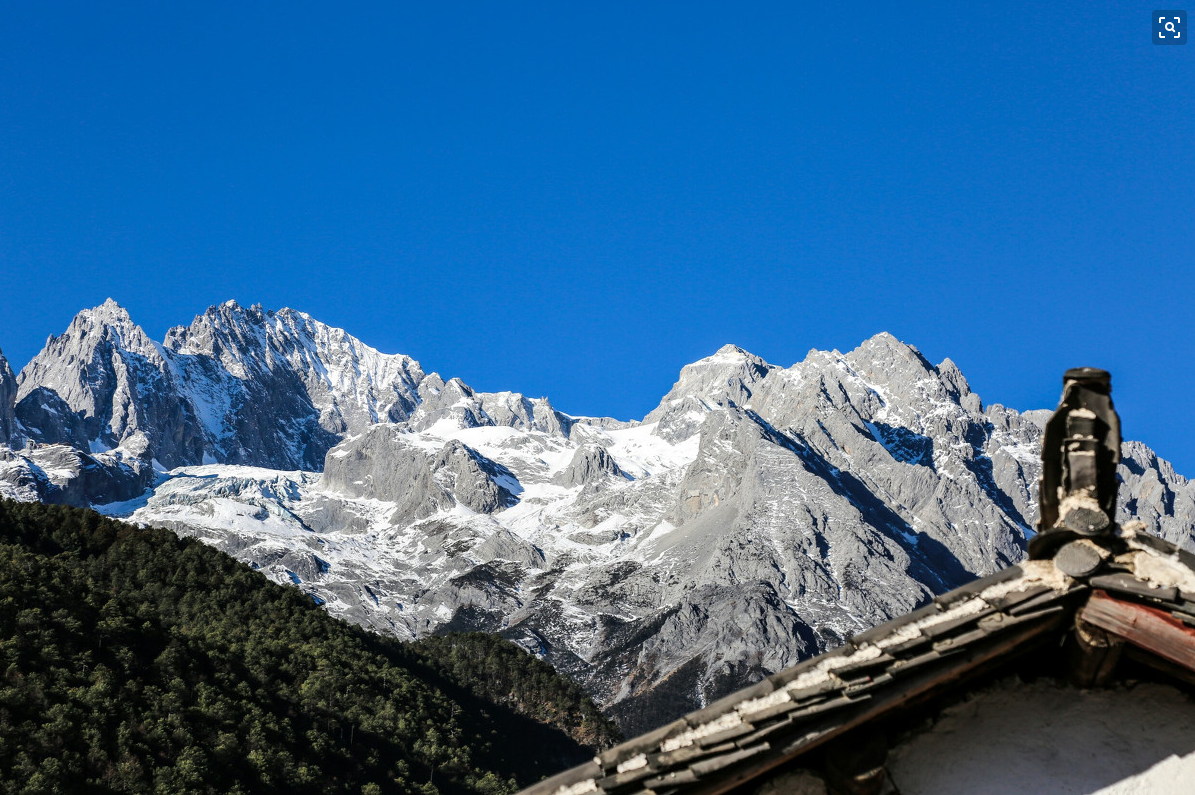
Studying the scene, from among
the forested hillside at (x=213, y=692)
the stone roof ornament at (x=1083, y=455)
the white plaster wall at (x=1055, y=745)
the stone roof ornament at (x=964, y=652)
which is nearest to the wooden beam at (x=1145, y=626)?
the stone roof ornament at (x=964, y=652)

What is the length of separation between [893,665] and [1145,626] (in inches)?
56.8

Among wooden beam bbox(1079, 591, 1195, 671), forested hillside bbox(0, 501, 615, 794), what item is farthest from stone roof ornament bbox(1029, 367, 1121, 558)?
forested hillside bbox(0, 501, 615, 794)

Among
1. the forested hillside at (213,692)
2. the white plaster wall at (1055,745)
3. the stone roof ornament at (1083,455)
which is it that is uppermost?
the forested hillside at (213,692)

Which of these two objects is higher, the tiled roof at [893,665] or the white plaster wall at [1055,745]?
the tiled roof at [893,665]

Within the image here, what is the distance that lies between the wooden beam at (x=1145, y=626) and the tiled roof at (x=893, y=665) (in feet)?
0.04

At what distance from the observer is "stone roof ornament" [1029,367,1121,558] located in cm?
589

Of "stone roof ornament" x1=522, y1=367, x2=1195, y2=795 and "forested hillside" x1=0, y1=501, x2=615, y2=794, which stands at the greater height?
"forested hillside" x1=0, y1=501, x2=615, y2=794

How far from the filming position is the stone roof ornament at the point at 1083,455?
5.89 m

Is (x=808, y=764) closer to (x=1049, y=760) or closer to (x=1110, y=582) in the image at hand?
(x=1049, y=760)

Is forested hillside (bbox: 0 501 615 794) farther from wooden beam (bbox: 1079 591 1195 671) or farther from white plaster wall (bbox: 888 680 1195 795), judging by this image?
wooden beam (bbox: 1079 591 1195 671)

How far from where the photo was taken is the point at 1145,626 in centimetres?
579

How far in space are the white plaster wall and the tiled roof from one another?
399 millimetres

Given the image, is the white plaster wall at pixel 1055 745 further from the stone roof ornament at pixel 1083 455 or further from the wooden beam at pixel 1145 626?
the stone roof ornament at pixel 1083 455

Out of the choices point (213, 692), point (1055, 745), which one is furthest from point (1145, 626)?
point (213, 692)
